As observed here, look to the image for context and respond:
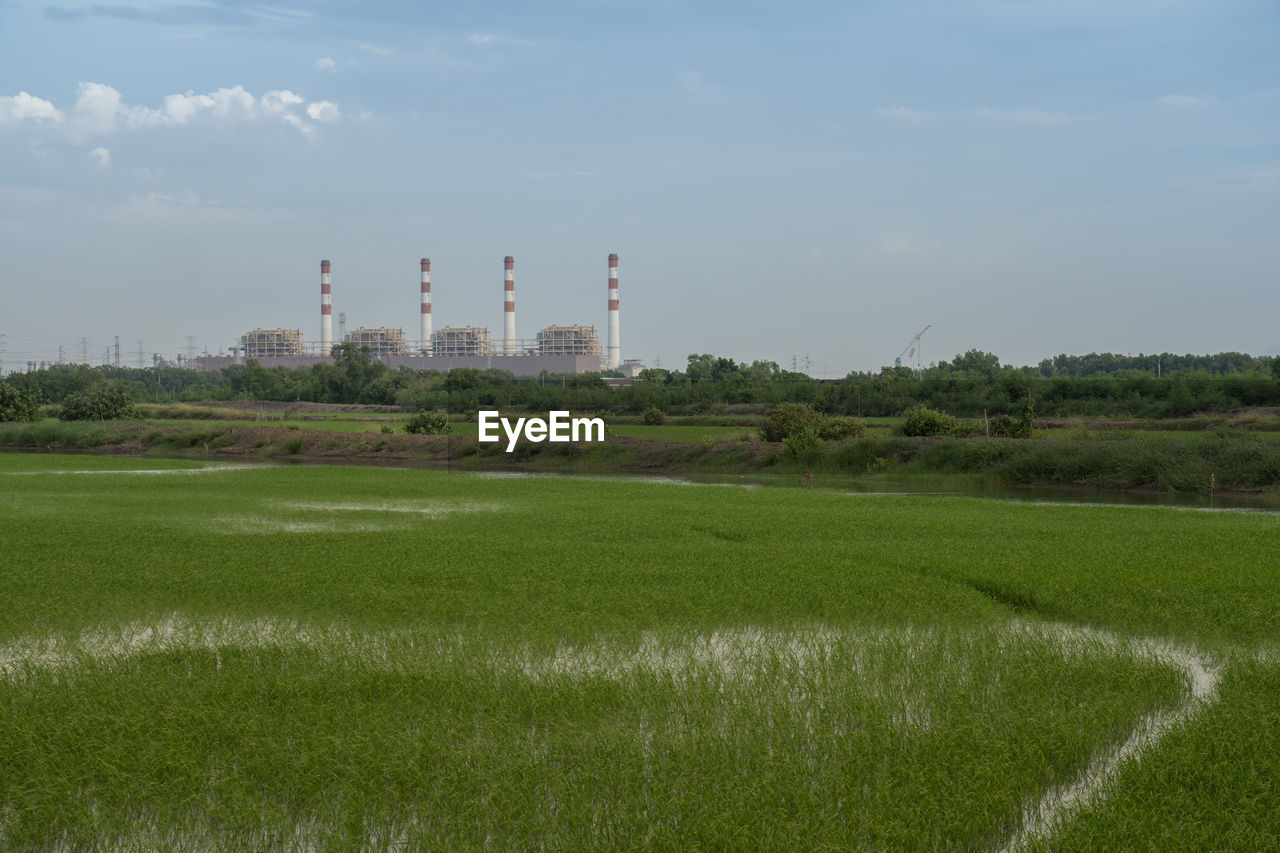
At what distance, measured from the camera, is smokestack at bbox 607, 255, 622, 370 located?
115 m

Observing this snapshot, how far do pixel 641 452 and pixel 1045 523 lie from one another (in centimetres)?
2096

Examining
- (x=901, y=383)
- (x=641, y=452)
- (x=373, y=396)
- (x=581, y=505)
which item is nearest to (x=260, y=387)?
(x=373, y=396)

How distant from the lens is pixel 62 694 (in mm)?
7023

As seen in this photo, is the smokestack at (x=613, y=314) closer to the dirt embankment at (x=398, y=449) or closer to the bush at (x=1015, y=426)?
the dirt embankment at (x=398, y=449)

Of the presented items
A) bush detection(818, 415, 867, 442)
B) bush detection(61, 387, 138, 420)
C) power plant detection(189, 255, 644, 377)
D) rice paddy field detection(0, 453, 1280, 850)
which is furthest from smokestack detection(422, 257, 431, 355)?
rice paddy field detection(0, 453, 1280, 850)

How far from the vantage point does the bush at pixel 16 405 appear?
180ft

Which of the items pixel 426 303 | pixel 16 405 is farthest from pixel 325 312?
pixel 16 405

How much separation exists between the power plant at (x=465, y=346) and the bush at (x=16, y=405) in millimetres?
56697

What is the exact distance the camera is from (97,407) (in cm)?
5547

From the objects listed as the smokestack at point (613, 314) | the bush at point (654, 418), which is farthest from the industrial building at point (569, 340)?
the bush at point (654, 418)

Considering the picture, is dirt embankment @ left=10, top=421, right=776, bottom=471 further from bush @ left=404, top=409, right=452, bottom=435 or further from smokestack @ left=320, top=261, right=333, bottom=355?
smokestack @ left=320, top=261, right=333, bottom=355

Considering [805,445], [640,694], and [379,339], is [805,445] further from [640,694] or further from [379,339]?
[379,339]

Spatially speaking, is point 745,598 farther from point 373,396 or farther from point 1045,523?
point 373,396

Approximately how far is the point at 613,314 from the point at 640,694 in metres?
110
